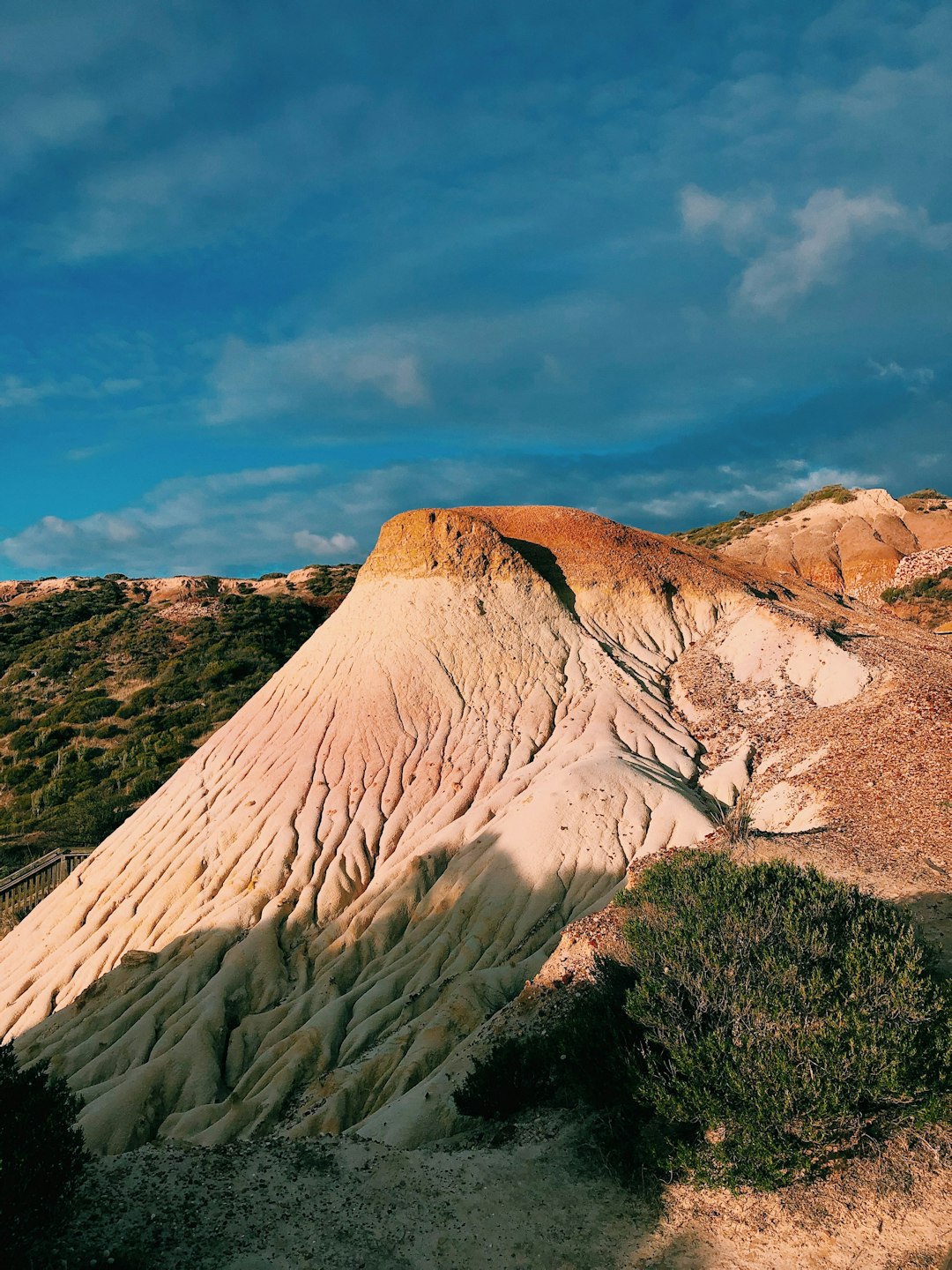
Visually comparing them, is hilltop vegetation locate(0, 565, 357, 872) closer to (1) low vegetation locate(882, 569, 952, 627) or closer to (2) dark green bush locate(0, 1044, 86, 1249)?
(2) dark green bush locate(0, 1044, 86, 1249)

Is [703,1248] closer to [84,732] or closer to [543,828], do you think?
[543,828]

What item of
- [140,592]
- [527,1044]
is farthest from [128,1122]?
[140,592]

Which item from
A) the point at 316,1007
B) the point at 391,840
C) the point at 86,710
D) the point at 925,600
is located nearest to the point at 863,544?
the point at 925,600

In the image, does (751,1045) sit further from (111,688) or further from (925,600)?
(925,600)

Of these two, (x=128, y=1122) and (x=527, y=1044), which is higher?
(x=527, y=1044)

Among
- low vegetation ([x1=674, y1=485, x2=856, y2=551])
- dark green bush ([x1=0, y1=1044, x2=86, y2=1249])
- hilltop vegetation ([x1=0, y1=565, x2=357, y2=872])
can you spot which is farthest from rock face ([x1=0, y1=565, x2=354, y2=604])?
dark green bush ([x1=0, y1=1044, x2=86, y2=1249])

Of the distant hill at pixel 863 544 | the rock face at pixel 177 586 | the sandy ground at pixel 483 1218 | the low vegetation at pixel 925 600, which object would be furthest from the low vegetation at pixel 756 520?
the sandy ground at pixel 483 1218

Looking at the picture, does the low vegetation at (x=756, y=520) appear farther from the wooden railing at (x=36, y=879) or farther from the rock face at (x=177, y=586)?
Answer: the wooden railing at (x=36, y=879)
